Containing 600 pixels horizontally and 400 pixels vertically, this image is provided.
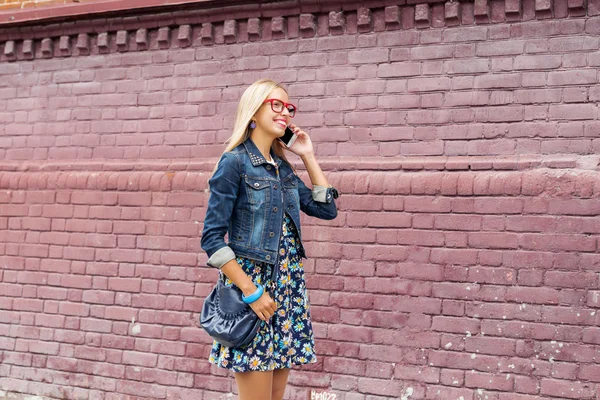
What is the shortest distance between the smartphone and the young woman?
0.12 meters

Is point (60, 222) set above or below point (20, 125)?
below

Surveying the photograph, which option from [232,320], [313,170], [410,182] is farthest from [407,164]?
[232,320]

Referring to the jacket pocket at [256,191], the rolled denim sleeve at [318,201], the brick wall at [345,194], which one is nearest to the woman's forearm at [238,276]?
the jacket pocket at [256,191]

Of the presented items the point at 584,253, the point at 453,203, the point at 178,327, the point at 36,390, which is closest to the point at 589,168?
the point at 584,253

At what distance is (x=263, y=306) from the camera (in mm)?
3668

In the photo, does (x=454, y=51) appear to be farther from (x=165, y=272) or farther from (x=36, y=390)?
(x=36, y=390)

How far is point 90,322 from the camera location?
6.51m

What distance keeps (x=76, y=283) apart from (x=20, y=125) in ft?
5.12

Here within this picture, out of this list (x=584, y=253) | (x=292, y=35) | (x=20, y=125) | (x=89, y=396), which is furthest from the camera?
(x=20, y=125)

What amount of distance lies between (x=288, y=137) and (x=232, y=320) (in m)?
1.08

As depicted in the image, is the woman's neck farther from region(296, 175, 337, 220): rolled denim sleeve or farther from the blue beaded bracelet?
the blue beaded bracelet

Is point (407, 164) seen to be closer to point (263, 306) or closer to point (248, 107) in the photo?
point (248, 107)

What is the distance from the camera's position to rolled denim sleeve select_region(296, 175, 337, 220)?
4207 millimetres

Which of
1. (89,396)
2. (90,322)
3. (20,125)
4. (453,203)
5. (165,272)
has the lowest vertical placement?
(89,396)
